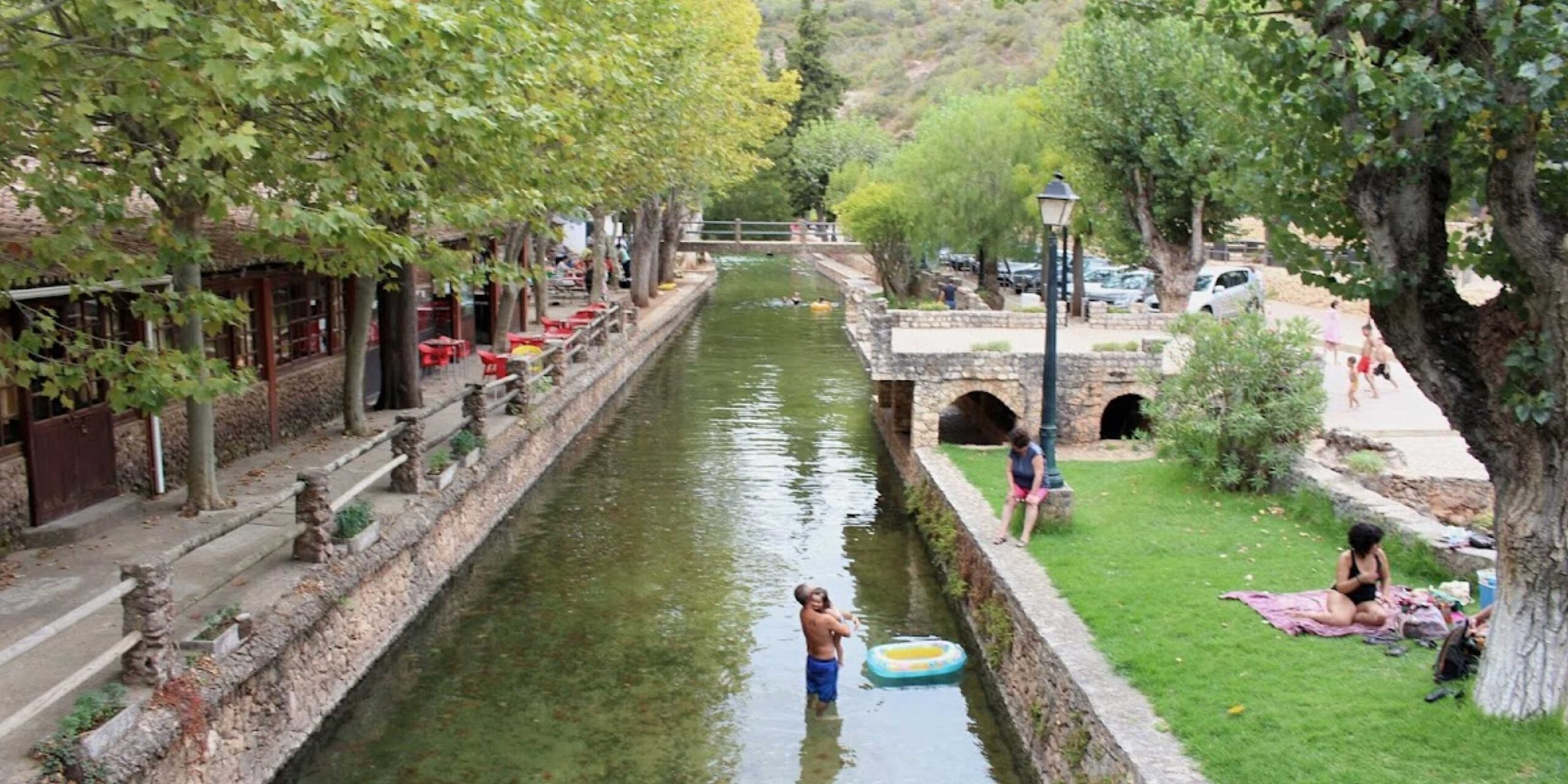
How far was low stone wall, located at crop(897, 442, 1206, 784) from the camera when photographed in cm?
862

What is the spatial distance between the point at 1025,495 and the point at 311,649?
278 inches

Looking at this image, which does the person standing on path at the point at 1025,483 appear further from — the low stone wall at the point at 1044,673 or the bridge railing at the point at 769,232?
the bridge railing at the point at 769,232

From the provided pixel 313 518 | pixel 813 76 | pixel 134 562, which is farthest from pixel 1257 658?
pixel 813 76

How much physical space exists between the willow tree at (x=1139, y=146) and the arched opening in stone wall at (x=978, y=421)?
577 cm

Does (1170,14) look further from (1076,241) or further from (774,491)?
(1076,241)

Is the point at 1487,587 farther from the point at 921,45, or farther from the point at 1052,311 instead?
the point at 921,45

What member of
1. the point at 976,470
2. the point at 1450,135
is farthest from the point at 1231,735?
the point at 976,470

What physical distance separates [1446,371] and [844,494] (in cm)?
1264

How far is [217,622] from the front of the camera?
9438 mm

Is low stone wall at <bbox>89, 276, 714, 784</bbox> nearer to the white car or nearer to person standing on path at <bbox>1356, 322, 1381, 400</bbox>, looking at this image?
person standing on path at <bbox>1356, 322, 1381, 400</bbox>

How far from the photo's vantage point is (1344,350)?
29.0 meters

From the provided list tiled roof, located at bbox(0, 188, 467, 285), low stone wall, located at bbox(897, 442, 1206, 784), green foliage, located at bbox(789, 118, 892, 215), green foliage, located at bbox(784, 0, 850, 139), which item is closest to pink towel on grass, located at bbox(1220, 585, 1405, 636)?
low stone wall, located at bbox(897, 442, 1206, 784)

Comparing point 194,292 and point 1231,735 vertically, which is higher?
point 194,292

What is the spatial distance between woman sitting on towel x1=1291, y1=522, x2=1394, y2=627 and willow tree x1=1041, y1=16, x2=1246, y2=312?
52.4ft
